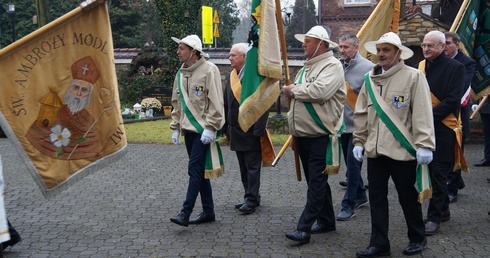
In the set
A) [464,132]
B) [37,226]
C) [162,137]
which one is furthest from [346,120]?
[162,137]

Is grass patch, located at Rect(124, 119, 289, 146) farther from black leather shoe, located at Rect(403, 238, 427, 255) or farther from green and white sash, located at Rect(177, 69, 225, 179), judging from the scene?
black leather shoe, located at Rect(403, 238, 427, 255)

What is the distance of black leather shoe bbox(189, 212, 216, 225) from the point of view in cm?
719

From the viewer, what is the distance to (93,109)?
19.6 ft

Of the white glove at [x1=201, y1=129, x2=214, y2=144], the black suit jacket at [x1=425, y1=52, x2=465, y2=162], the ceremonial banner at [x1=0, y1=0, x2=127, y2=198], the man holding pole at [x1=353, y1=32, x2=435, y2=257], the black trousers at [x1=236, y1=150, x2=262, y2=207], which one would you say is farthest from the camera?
the black trousers at [x1=236, y1=150, x2=262, y2=207]

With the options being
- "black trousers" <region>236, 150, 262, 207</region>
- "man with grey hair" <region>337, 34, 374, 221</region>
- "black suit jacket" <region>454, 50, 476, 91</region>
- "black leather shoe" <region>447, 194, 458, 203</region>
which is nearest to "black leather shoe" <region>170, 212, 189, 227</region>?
"black trousers" <region>236, 150, 262, 207</region>

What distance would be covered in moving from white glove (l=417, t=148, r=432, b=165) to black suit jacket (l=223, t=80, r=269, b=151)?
93.5 inches

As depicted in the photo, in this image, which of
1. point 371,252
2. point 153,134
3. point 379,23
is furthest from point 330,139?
point 153,134

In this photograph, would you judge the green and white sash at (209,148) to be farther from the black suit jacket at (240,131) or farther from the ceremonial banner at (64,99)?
the ceremonial banner at (64,99)

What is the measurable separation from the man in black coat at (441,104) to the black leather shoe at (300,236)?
1300 mm

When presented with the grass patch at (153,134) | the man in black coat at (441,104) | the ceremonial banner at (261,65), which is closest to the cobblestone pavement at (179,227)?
the man in black coat at (441,104)

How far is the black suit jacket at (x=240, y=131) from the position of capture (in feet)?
25.1

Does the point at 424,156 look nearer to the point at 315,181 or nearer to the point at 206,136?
the point at 315,181

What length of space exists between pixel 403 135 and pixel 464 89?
2173mm

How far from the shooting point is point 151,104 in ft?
67.3
